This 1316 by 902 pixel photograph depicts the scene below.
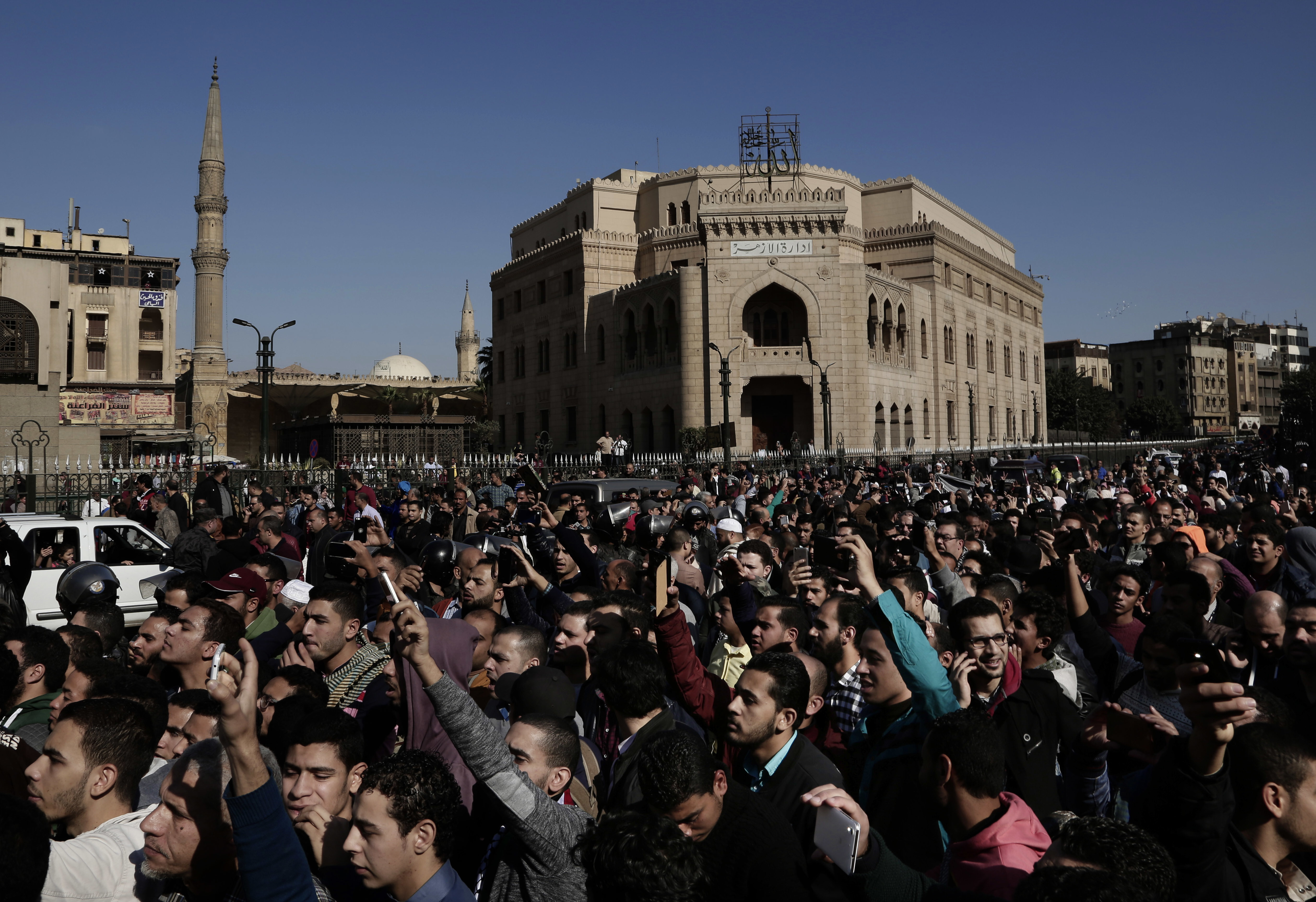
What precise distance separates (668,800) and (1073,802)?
1723 mm

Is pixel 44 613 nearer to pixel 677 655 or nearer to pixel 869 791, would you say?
pixel 677 655

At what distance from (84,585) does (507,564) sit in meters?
3.47

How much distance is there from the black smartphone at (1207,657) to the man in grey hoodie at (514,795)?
5.64ft

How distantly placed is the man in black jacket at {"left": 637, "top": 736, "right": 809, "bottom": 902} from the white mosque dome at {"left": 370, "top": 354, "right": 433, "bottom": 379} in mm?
78260

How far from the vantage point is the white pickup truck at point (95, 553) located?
9070 millimetres

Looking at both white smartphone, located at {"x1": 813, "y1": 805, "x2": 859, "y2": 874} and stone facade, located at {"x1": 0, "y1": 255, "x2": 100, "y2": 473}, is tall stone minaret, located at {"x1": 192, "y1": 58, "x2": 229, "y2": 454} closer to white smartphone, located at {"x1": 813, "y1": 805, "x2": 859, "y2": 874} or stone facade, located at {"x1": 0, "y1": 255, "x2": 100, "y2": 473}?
stone facade, located at {"x1": 0, "y1": 255, "x2": 100, "y2": 473}

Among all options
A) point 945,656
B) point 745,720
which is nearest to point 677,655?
point 745,720

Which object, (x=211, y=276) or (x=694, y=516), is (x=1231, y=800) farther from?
(x=211, y=276)

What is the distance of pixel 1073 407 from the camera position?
74.8 m

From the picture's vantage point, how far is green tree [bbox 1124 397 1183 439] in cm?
8250

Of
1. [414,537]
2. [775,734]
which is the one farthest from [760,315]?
[775,734]

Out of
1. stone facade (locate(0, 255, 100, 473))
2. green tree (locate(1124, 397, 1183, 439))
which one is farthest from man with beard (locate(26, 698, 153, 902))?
green tree (locate(1124, 397, 1183, 439))

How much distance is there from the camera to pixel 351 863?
286cm

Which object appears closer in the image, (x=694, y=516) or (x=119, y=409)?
(x=694, y=516)
